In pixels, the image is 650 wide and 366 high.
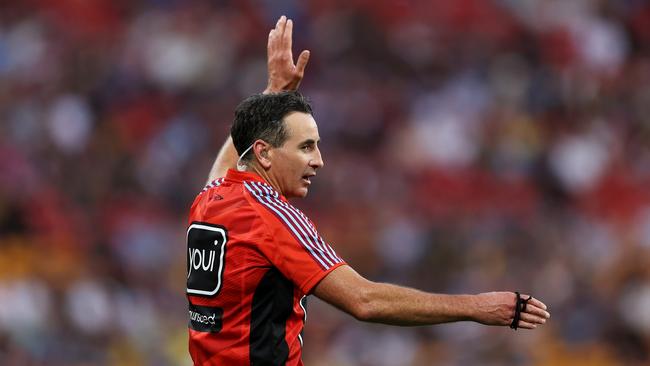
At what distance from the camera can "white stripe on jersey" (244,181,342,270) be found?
429 cm

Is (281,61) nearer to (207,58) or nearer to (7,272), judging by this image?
(7,272)

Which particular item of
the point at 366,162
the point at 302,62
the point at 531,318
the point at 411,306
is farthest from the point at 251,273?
the point at 366,162

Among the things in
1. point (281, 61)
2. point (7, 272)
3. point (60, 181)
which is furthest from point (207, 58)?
point (281, 61)

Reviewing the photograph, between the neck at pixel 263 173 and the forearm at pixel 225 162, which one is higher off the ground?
the forearm at pixel 225 162

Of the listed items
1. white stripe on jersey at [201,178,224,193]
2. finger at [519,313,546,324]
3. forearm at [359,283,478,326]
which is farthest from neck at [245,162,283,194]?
finger at [519,313,546,324]

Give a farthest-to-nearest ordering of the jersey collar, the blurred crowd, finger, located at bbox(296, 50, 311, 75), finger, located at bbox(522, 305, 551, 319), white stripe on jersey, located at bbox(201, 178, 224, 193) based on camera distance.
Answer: the blurred crowd → finger, located at bbox(296, 50, 311, 75) → white stripe on jersey, located at bbox(201, 178, 224, 193) → the jersey collar → finger, located at bbox(522, 305, 551, 319)

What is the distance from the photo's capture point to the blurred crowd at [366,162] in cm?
969

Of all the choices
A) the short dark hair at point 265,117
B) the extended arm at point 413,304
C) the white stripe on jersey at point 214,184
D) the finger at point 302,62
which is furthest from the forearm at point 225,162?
the extended arm at point 413,304

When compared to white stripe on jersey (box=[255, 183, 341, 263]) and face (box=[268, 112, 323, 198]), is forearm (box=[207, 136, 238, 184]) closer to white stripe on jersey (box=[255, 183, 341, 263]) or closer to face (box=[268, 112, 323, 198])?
face (box=[268, 112, 323, 198])

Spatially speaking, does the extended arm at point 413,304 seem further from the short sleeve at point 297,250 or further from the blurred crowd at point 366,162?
the blurred crowd at point 366,162

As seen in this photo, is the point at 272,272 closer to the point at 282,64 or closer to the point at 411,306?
the point at 411,306

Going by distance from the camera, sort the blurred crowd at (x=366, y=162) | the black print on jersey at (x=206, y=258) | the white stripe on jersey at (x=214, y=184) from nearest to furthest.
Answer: the black print on jersey at (x=206, y=258) < the white stripe on jersey at (x=214, y=184) < the blurred crowd at (x=366, y=162)

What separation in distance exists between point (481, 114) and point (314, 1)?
221 cm

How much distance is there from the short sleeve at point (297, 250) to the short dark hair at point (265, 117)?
0.36m
